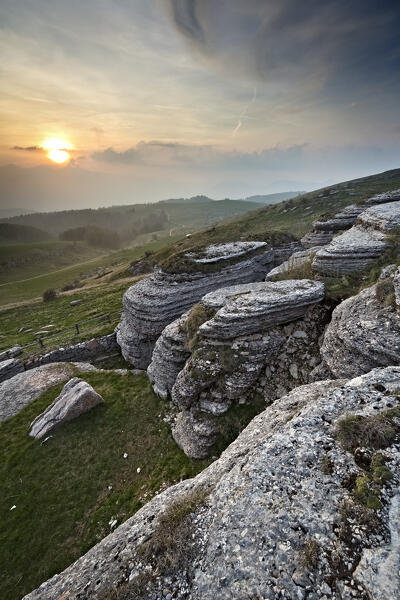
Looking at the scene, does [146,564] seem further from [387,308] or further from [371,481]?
[387,308]

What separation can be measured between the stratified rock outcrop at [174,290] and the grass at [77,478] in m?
6.14

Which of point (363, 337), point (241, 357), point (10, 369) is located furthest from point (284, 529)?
point (10, 369)

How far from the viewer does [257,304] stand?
15.3m

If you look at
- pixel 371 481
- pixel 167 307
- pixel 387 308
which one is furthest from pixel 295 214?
pixel 371 481

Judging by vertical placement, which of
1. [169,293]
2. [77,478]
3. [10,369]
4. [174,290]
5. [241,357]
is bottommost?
[77,478]

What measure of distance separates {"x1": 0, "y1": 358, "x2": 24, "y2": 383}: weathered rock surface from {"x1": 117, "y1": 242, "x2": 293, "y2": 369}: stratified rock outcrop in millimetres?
12352

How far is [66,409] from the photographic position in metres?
19.6

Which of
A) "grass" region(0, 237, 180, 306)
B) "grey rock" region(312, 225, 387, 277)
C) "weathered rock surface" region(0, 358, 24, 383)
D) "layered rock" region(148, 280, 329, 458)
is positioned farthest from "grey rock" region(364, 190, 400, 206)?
"grass" region(0, 237, 180, 306)

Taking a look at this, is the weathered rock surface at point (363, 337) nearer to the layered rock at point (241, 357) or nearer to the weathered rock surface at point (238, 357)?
the layered rock at point (241, 357)

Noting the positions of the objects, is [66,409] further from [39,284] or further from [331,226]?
[39,284]

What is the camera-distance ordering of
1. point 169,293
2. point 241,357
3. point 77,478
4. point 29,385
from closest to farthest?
1. point 241,357
2. point 77,478
3. point 169,293
4. point 29,385

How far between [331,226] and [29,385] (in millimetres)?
36613

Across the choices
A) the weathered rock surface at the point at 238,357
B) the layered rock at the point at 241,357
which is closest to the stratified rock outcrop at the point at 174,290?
the layered rock at the point at 241,357

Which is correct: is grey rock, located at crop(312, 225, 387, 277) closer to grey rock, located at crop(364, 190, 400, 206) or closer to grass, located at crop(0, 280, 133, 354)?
grey rock, located at crop(364, 190, 400, 206)
